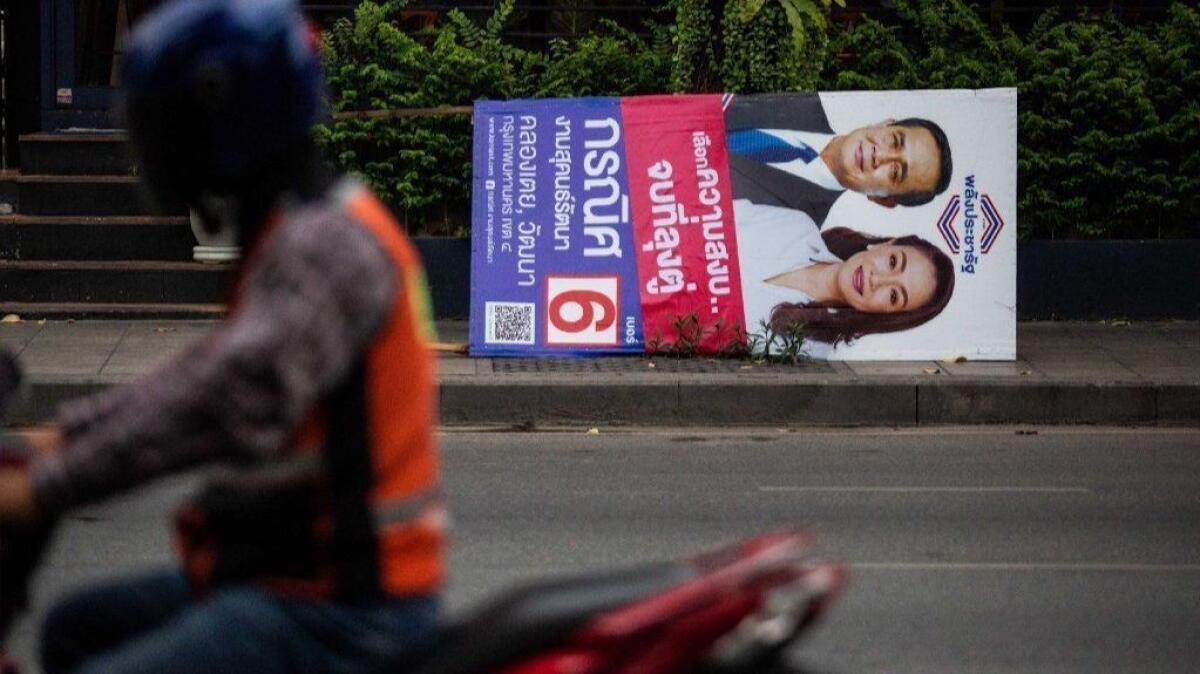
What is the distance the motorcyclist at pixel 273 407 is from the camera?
2586 millimetres

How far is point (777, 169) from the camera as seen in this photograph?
42.4 feet

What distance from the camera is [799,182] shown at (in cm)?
1290

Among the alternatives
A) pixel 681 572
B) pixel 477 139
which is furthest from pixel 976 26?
pixel 681 572

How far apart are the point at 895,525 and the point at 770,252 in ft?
15.5

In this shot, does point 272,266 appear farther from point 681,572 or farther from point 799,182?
point 799,182

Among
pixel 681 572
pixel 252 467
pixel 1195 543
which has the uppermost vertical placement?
pixel 252 467

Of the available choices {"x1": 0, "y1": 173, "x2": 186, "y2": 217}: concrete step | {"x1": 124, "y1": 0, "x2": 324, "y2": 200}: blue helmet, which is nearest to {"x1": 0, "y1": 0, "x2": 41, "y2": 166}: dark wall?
{"x1": 0, "y1": 173, "x2": 186, "y2": 217}: concrete step

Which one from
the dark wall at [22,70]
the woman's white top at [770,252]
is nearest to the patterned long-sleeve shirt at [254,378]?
the woman's white top at [770,252]

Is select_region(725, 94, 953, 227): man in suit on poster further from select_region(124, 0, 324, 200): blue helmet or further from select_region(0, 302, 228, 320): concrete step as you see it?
select_region(124, 0, 324, 200): blue helmet

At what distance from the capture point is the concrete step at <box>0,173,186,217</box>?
1547cm

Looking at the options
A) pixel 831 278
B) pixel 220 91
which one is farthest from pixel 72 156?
pixel 220 91

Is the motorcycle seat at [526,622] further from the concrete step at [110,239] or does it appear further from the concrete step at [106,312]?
the concrete step at [110,239]

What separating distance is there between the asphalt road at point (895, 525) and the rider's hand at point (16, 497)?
12.1 ft

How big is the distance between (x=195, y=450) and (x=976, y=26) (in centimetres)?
1351
